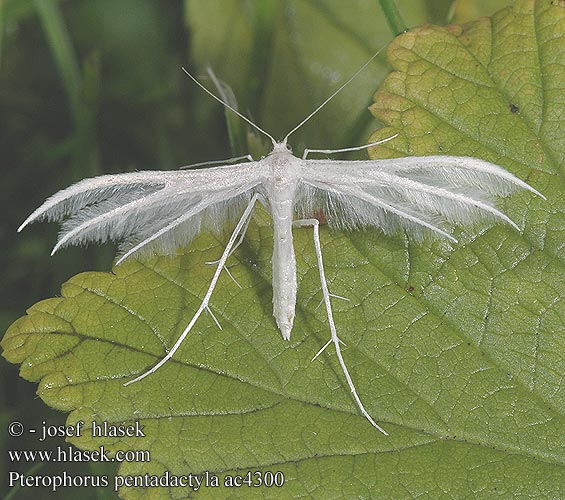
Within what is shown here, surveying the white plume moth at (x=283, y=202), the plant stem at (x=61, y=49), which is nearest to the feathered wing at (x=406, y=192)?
the white plume moth at (x=283, y=202)

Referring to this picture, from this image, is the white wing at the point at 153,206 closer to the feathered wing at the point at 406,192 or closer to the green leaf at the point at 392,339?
the green leaf at the point at 392,339

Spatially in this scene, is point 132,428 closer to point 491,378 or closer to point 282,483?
point 282,483

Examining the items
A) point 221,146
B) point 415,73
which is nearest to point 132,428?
point 415,73

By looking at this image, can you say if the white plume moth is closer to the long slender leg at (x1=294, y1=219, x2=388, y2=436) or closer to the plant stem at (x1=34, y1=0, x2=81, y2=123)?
the long slender leg at (x1=294, y1=219, x2=388, y2=436)

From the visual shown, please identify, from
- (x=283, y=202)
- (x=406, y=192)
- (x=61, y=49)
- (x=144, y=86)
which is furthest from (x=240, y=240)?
(x=144, y=86)

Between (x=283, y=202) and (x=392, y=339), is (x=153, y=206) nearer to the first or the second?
(x=283, y=202)

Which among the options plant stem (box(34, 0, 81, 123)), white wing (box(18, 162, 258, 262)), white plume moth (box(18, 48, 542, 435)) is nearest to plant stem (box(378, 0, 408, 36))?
white plume moth (box(18, 48, 542, 435))
